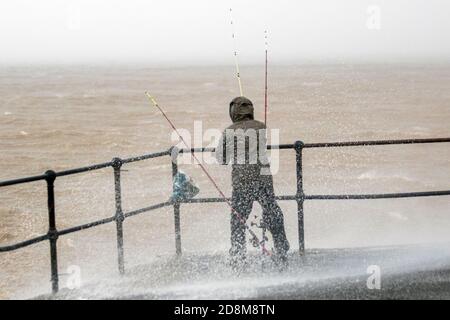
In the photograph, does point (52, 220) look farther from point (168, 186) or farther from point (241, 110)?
point (168, 186)

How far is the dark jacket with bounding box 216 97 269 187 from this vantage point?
214 inches

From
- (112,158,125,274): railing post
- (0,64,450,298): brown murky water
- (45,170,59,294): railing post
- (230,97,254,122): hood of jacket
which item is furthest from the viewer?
(0,64,450,298): brown murky water

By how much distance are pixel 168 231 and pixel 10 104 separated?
4768 cm

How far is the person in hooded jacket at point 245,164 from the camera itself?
5.44 metres

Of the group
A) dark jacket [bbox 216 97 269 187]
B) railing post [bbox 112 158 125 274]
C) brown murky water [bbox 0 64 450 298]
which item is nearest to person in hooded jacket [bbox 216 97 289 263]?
dark jacket [bbox 216 97 269 187]

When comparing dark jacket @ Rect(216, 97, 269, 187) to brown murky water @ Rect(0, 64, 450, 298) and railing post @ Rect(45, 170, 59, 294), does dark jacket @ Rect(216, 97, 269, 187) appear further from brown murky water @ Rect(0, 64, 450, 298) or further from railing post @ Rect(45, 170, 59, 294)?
brown murky water @ Rect(0, 64, 450, 298)

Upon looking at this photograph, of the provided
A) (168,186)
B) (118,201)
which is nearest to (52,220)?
(118,201)

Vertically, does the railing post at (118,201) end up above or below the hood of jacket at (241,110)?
below

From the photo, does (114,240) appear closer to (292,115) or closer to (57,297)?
(57,297)

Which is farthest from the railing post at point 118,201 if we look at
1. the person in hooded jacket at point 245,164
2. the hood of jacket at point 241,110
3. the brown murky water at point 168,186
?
the hood of jacket at point 241,110

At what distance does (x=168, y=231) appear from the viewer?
13.8 m

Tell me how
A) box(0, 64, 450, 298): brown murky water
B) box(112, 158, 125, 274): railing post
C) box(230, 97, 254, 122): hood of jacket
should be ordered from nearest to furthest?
box(112, 158, 125, 274): railing post, box(230, 97, 254, 122): hood of jacket, box(0, 64, 450, 298): brown murky water

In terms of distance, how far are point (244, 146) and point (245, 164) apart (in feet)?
0.54

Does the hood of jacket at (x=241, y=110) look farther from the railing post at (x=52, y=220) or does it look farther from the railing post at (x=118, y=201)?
the railing post at (x=52, y=220)
